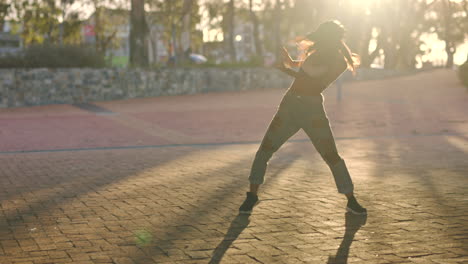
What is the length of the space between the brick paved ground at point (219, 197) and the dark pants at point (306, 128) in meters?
0.44

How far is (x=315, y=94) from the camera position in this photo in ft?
19.0

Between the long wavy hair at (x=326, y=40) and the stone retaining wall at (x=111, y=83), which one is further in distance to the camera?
the stone retaining wall at (x=111, y=83)

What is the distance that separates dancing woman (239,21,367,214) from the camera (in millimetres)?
5789

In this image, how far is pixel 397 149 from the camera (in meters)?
11.4

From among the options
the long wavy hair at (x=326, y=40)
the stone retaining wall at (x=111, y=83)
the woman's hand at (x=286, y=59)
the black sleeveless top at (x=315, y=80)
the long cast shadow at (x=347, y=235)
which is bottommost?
the stone retaining wall at (x=111, y=83)

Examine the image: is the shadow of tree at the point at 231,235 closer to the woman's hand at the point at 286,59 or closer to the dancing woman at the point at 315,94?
the dancing woman at the point at 315,94

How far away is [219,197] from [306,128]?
1533 millimetres

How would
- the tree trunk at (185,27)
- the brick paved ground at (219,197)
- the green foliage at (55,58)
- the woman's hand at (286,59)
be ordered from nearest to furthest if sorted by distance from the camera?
the brick paved ground at (219,197), the woman's hand at (286,59), the green foliage at (55,58), the tree trunk at (185,27)

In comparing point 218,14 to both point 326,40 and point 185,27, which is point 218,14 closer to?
point 185,27

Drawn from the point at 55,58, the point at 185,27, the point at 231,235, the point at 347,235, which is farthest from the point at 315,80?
the point at 185,27

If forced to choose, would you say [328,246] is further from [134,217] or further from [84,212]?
[84,212]

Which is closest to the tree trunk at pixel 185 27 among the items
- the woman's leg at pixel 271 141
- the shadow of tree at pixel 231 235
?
the woman's leg at pixel 271 141

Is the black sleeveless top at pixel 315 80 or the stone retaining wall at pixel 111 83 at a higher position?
the black sleeveless top at pixel 315 80

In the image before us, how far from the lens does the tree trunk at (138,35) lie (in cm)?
2931
